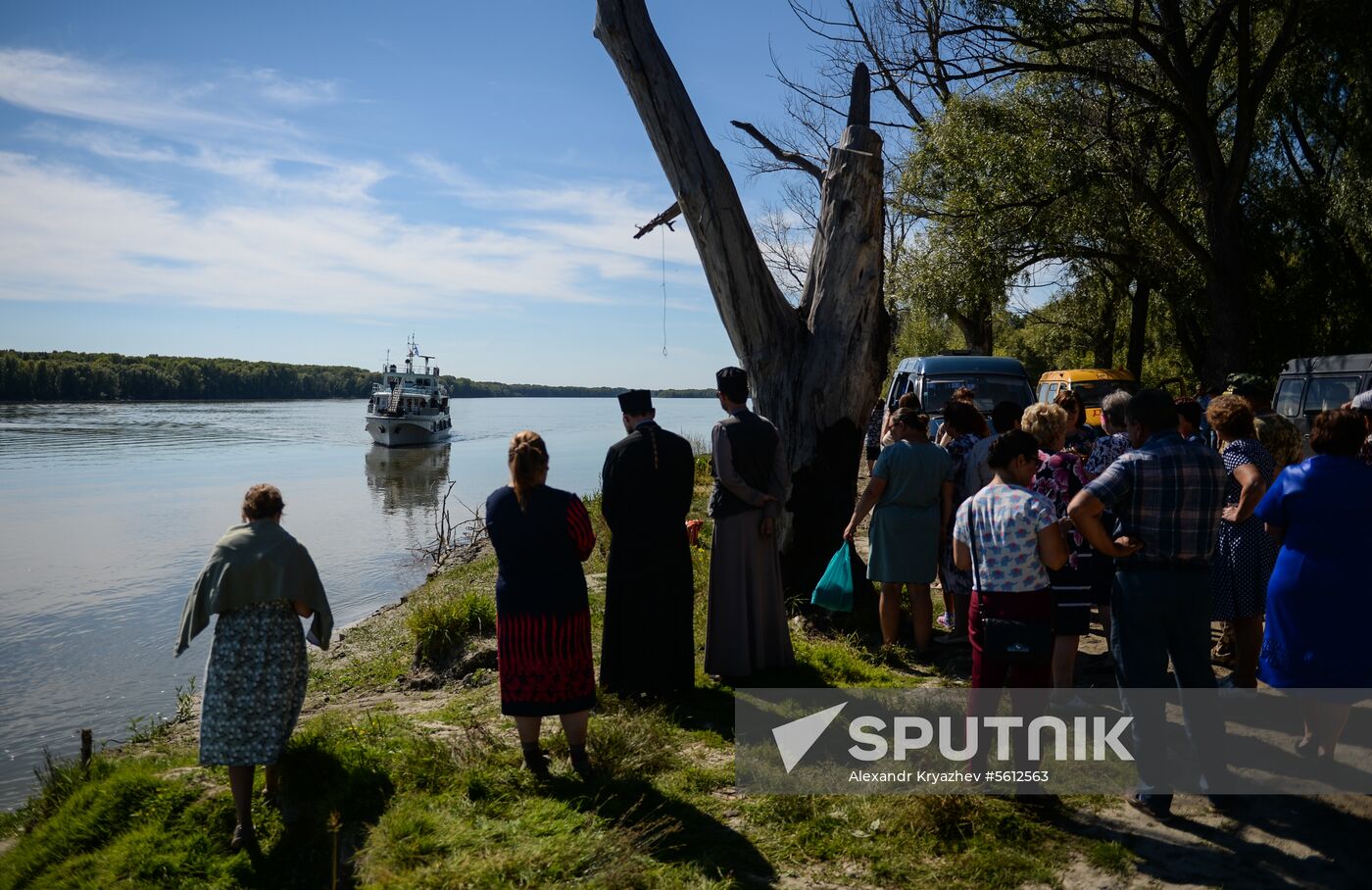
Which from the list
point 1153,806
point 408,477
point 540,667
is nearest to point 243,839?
point 540,667

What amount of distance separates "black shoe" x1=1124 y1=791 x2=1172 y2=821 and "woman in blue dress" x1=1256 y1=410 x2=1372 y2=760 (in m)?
0.83

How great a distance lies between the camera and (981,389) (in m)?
15.5

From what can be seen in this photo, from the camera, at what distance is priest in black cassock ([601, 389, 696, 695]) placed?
5.50 metres

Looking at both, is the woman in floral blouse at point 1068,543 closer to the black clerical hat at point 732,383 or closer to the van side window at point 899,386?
the black clerical hat at point 732,383

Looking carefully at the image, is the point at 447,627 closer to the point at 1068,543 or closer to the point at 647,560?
the point at 647,560

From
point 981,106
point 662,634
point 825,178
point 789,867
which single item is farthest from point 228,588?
point 981,106

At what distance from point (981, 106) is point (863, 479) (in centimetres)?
824

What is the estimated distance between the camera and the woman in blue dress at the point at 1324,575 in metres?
4.20

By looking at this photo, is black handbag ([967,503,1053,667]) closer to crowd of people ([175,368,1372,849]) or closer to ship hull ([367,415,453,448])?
crowd of people ([175,368,1372,849])

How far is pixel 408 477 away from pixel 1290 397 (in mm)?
31930

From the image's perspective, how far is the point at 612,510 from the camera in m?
5.50

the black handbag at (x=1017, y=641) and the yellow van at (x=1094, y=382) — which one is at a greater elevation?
the yellow van at (x=1094, y=382)

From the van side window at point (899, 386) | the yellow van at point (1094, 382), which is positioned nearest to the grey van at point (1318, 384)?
the van side window at point (899, 386)

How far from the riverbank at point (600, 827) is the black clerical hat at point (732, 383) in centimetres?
191
